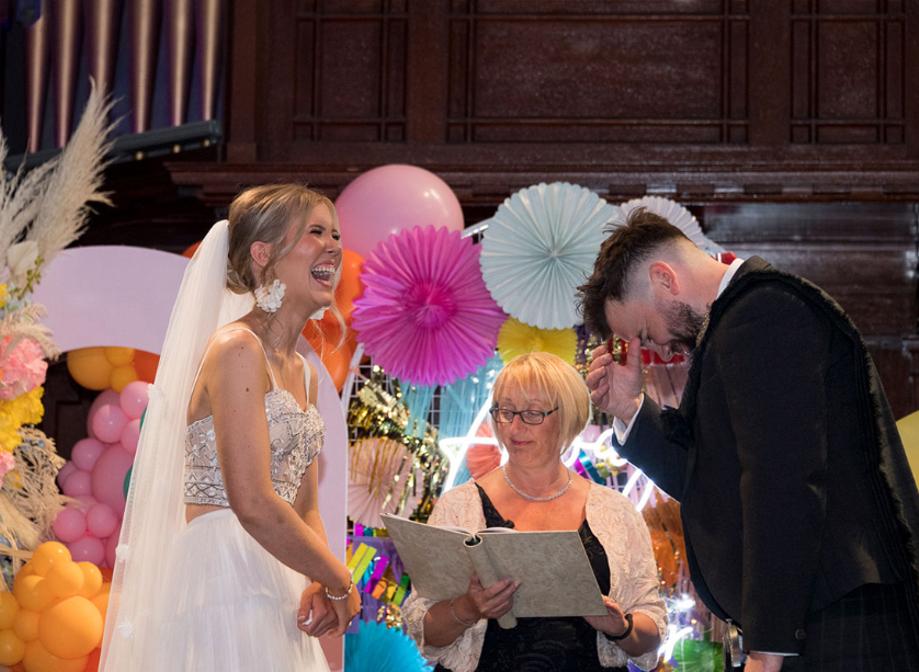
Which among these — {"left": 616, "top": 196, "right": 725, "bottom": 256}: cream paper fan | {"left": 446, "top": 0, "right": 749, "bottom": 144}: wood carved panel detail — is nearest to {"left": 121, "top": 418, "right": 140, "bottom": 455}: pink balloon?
{"left": 616, "top": 196, "right": 725, "bottom": 256}: cream paper fan

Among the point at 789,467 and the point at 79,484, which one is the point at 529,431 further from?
the point at 79,484

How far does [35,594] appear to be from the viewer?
122 inches

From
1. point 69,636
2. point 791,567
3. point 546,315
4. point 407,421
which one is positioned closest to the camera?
point 791,567

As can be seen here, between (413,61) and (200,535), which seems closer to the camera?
(200,535)

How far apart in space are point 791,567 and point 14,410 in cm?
243

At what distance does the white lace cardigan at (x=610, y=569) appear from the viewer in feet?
8.63

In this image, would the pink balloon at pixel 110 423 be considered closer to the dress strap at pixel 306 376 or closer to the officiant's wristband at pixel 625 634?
the dress strap at pixel 306 376

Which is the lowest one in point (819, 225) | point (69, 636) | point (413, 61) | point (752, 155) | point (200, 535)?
point (69, 636)

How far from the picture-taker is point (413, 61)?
483 cm

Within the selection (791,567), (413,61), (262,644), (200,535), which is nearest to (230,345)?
(200,535)

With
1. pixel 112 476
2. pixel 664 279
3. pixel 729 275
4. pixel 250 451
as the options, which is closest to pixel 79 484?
pixel 112 476

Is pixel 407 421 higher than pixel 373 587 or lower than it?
higher

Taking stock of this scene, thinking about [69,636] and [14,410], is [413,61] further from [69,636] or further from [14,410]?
[69,636]

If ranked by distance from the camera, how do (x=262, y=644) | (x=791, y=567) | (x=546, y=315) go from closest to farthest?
(x=791, y=567), (x=262, y=644), (x=546, y=315)
